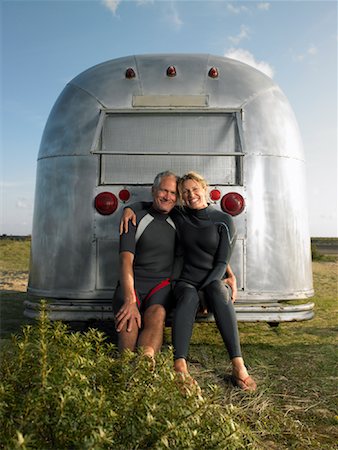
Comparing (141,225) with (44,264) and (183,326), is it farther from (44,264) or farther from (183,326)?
(44,264)

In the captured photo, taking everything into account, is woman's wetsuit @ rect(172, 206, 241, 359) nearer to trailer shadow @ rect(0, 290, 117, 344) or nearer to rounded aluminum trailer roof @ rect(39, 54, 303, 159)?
trailer shadow @ rect(0, 290, 117, 344)

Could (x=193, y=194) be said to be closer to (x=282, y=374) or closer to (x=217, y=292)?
(x=217, y=292)

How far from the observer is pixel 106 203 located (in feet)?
13.0

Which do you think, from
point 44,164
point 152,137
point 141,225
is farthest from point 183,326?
point 44,164

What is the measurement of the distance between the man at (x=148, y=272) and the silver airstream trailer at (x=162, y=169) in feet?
1.48

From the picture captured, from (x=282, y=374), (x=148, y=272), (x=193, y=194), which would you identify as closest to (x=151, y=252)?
(x=148, y=272)

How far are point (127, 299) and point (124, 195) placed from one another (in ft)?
3.58

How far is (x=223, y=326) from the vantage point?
128 inches

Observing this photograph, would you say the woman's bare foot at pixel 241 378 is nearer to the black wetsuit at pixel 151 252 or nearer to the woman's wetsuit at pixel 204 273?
the woman's wetsuit at pixel 204 273

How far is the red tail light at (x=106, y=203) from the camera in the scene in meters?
3.96

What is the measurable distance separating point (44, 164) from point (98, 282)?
126 cm

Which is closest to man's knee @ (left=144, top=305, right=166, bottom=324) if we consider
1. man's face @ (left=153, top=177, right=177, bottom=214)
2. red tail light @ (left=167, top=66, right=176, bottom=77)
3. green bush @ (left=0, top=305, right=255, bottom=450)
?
man's face @ (left=153, top=177, right=177, bottom=214)

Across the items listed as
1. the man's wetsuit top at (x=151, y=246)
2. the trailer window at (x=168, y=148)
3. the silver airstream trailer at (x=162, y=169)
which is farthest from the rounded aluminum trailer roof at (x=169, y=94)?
the man's wetsuit top at (x=151, y=246)

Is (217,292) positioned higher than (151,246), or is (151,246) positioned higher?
(151,246)
